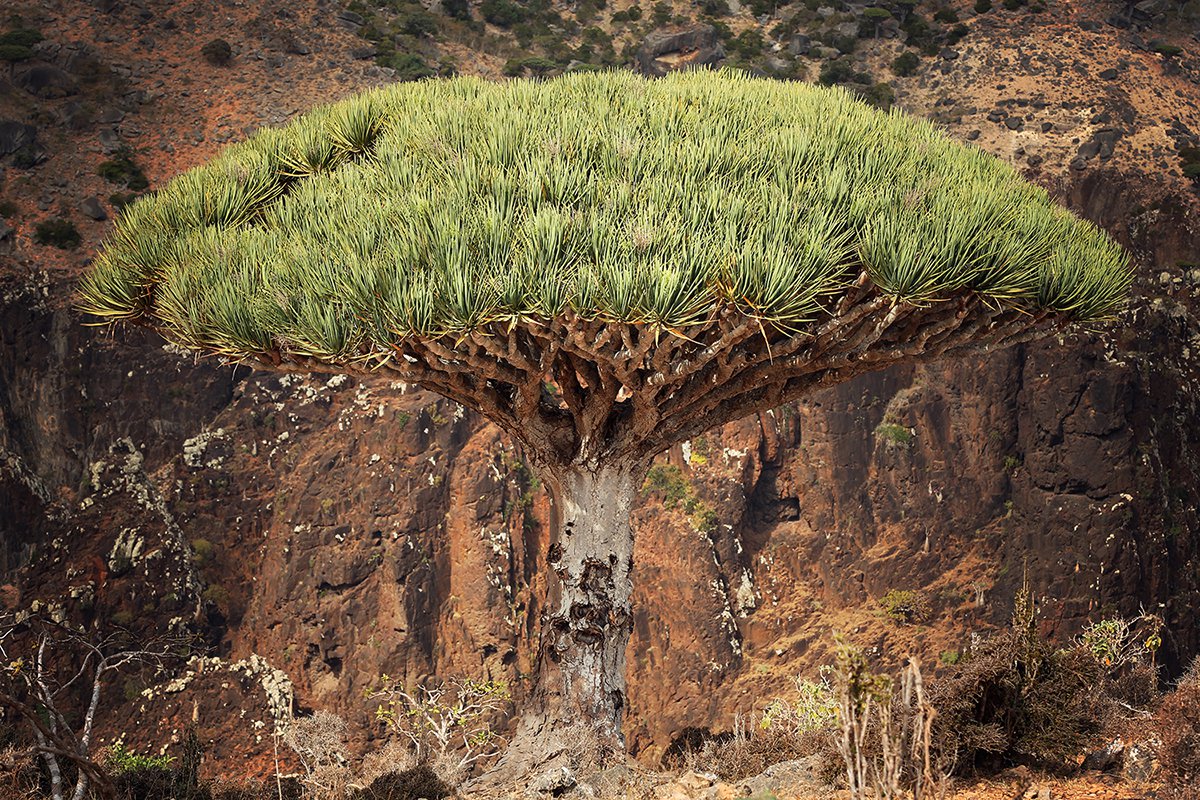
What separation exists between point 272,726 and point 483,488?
698 centimetres

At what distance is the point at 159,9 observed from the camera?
32.6 m

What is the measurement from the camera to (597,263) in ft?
30.3

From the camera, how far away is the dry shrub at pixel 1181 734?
7.50m

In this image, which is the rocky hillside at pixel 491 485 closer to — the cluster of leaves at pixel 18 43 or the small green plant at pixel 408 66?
the cluster of leaves at pixel 18 43

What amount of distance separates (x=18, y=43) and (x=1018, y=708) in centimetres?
2944

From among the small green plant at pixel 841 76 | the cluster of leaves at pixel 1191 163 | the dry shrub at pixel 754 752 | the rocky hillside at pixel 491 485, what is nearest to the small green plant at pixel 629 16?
the small green plant at pixel 841 76

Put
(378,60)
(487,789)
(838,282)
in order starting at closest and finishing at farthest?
(838,282) < (487,789) < (378,60)

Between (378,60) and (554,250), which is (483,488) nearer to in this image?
(378,60)

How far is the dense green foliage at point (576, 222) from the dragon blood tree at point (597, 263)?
30 millimetres

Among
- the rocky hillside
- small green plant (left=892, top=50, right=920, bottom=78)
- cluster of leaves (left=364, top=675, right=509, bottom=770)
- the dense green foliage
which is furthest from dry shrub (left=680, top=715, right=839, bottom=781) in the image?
small green plant (left=892, top=50, right=920, bottom=78)

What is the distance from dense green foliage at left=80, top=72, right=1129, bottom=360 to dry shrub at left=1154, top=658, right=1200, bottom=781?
143 inches

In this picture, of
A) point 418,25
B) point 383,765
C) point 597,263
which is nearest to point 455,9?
point 418,25

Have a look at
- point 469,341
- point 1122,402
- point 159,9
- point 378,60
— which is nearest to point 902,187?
point 469,341

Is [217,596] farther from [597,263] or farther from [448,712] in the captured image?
[597,263]
